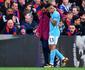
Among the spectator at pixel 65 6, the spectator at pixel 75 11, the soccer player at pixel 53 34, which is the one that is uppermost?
the spectator at pixel 65 6

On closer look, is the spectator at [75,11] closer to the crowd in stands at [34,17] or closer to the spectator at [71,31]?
the crowd in stands at [34,17]

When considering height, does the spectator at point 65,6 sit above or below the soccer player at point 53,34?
above

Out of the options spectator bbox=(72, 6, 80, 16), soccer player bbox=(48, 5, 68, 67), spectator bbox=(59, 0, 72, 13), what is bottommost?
soccer player bbox=(48, 5, 68, 67)

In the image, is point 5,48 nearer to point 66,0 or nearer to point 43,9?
point 43,9

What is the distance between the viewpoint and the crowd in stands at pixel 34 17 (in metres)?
11.0

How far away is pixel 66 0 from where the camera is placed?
12.1 m

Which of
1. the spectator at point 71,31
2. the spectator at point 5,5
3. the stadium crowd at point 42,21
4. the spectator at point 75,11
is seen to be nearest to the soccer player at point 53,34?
the stadium crowd at point 42,21

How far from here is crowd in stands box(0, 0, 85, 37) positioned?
36.0ft

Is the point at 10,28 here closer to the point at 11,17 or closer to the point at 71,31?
the point at 11,17

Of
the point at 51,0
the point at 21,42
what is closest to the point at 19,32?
the point at 21,42

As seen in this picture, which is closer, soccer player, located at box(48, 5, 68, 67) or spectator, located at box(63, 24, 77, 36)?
soccer player, located at box(48, 5, 68, 67)

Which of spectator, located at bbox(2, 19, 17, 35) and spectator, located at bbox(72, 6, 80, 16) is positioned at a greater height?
spectator, located at bbox(72, 6, 80, 16)

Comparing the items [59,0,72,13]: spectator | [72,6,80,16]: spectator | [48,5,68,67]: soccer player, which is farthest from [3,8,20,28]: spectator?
[72,6,80,16]: spectator

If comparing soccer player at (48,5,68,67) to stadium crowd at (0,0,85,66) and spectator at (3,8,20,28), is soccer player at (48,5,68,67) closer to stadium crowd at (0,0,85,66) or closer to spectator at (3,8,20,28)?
stadium crowd at (0,0,85,66)
